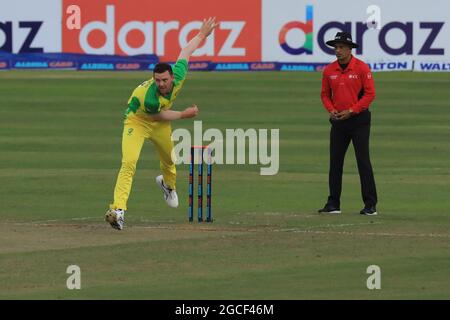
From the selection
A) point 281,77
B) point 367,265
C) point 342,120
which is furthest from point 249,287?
point 281,77

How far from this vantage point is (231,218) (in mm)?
16828

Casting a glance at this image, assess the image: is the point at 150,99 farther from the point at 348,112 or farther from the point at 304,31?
the point at 304,31

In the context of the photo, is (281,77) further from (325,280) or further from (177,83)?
(325,280)

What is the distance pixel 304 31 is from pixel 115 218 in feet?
101

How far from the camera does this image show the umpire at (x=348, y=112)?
17.2 meters

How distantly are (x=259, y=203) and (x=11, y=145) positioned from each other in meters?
8.45

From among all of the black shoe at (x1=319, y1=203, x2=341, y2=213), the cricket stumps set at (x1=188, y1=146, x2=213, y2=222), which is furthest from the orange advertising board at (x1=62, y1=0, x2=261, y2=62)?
the cricket stumps set at (x1=188, y1=146, x2=213, y2=222)

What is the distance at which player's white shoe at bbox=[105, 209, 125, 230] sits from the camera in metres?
15.2

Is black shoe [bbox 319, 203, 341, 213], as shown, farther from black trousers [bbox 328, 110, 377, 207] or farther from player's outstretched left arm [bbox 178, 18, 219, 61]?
player's outstretched left arm [bbox 178, 18, 219, 61]

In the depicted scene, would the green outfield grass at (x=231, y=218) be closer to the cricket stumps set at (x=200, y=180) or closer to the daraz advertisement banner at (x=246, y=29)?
the cricket stumps set at (x=200, y=180)

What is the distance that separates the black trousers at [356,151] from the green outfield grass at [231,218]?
1.07 ft

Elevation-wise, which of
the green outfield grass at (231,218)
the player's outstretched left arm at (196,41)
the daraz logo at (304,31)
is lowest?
the green outfield grass at (231,218)

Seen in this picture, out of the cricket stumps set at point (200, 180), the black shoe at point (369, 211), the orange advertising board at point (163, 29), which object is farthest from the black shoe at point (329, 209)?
the orange advertising board at point (163, 29)

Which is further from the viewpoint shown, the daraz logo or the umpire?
the daraz logo
